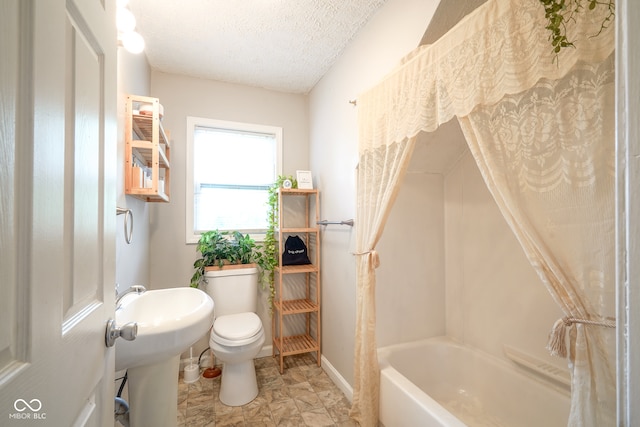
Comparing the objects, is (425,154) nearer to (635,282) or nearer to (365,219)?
(365,219)

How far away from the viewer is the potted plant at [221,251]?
2326 mm

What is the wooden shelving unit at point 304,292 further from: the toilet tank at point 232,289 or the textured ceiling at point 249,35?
the textured ceiling at point 249,35

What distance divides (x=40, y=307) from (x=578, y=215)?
48.4 inches

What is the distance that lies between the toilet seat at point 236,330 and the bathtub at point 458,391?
885 millimetres

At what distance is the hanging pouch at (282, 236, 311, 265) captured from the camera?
96.9 inches

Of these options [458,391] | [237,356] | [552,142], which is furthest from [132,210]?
[458,391]

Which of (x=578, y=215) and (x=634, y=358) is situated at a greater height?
(x=578, y=215)

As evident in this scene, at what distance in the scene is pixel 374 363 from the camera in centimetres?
160

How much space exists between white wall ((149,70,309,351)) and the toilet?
332 mm

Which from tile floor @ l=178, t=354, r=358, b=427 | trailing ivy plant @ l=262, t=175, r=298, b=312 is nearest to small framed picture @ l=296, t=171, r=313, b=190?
trailing ivy plant @ l=262, t=175, r=298, b=312

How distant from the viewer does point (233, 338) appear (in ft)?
6.09

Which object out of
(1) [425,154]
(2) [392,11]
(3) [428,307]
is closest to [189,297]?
(3) [428,307]

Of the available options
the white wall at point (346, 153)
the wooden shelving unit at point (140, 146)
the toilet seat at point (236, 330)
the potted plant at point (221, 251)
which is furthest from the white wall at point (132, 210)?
the white wall at point (346, 153)

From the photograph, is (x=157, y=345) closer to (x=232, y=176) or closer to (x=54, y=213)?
(x=54, y=213)
